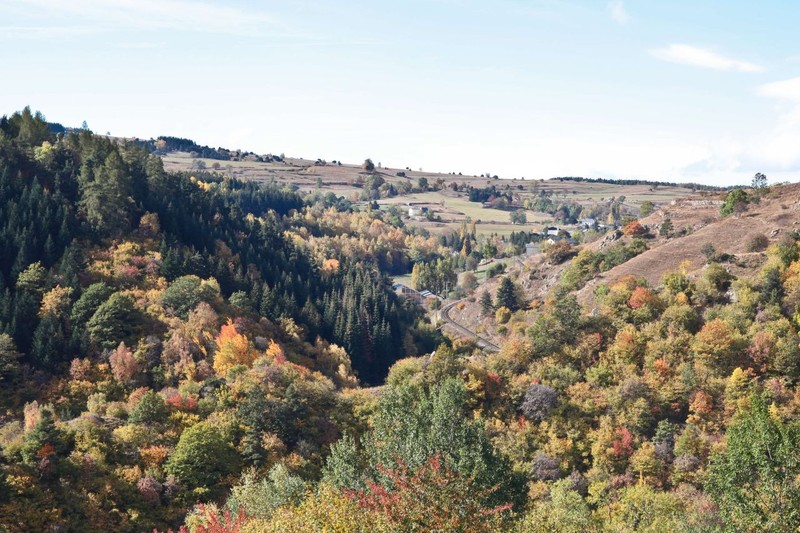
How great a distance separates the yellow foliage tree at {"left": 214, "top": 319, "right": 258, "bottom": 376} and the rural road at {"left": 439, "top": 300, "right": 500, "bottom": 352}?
48.9 metres

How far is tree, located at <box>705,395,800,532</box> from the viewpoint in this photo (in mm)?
46844

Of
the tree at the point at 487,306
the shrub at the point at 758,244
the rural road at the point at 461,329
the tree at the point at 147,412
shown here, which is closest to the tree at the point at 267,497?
the tree at the point at 147,412

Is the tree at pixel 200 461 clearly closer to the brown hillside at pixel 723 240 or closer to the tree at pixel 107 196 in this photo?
the tree at pixel 107 196

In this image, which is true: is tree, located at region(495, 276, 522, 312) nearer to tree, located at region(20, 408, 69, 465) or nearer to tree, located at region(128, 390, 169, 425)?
tree, located at region(128, 390, 169, 425)

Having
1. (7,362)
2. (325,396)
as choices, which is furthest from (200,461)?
(7,362)

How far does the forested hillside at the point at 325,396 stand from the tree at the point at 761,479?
0.15m

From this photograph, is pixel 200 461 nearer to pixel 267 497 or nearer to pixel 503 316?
pixel 267 497

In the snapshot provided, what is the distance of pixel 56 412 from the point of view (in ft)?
271

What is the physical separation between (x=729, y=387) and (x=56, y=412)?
78610 mm

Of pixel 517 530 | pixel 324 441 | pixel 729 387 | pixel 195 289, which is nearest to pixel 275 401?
pixel 324 441

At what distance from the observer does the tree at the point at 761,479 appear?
46.8 metres

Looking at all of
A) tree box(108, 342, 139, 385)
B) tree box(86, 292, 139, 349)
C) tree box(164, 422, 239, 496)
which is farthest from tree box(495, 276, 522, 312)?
tree box(164, 422, 239, 496)

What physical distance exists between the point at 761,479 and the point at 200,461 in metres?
49.4

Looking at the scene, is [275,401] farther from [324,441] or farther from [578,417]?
[578,417]
